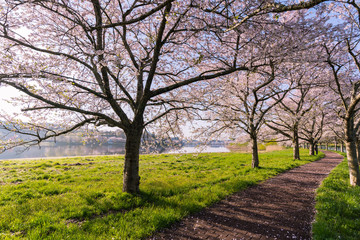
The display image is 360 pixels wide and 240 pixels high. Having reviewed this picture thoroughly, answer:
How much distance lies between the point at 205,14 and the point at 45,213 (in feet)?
28.2

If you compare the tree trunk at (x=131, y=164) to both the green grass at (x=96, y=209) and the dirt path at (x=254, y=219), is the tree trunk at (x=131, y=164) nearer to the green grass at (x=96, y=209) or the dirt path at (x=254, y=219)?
the green grass at (x=96, y=209)

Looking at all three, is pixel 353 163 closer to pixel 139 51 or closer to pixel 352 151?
pixel 352 151

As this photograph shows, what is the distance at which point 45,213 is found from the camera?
5551mm

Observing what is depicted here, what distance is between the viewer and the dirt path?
4703 mm

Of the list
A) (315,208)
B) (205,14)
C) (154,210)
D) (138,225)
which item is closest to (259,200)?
(315,208)

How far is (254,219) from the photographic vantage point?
5.62 metres

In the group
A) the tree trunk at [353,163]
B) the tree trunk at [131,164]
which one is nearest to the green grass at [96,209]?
the tree trunk at [131,164]

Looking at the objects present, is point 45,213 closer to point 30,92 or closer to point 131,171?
point 131,171

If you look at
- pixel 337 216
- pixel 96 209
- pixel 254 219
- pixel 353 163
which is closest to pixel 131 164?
pixel 96 209

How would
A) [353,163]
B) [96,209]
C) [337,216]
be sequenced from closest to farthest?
[337,216] → [96,209] → [353,163]

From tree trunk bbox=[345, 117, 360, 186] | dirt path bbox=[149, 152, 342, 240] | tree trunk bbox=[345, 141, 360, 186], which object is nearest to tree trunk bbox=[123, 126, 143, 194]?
dirt path bbox=[149, 152, 342, 240]

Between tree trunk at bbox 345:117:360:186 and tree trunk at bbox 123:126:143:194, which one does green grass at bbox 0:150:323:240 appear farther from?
tree trunk at bbox 345:117:360:186

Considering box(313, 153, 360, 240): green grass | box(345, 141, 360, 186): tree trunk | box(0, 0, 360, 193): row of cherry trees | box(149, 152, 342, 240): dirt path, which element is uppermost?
box(0, 0, 360, 193): row of cherry trees

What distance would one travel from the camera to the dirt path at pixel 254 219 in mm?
4703
